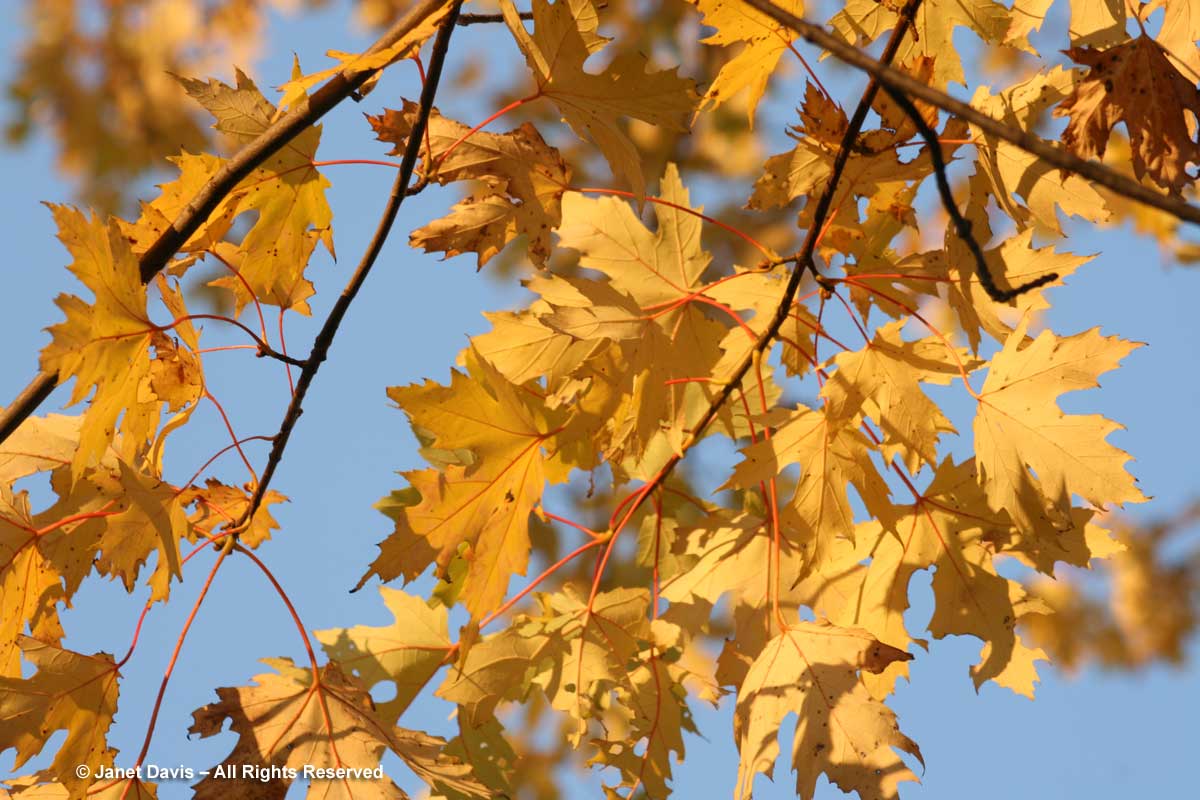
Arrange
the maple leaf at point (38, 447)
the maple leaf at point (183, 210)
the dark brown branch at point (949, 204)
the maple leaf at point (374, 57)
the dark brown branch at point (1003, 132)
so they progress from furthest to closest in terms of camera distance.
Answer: the maple leaf at point (38, 447) → the maple leaf at point (183, 210) → the maple leaf at point (374, 57) → the dark brown branch at point (949, 204) → the dark brown branch at point (1003, 132)

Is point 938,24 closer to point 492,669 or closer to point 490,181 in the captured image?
point 490,181

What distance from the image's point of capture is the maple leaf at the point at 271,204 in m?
1.15

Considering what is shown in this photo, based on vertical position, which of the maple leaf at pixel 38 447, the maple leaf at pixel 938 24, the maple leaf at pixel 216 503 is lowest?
the maple leaf at pixel 216 503

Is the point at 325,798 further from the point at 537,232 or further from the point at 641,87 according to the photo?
the point at 641,87

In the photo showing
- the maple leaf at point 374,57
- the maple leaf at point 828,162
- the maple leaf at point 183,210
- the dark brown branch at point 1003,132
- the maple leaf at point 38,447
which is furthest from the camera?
the maple leaf at point 38,447

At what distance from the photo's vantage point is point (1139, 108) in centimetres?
95

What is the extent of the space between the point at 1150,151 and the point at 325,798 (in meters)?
1.02

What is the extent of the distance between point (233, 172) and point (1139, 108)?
0.90 m

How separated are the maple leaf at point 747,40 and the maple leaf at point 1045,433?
37 centimetres

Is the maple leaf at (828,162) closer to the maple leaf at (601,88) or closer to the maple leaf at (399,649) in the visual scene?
the maple leaf at (601,88)

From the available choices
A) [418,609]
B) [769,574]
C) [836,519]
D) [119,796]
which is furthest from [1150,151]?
[119,796]

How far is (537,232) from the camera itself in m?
1.12

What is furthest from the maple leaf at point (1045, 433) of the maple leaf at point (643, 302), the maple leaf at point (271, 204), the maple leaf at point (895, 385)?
the maple leaf at point (271, 204)

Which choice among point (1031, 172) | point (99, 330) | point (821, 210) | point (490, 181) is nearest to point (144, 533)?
point (99, 330)
